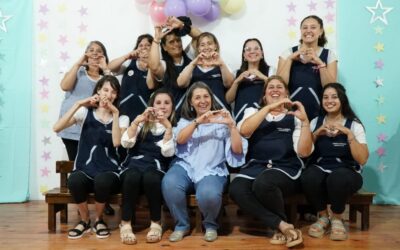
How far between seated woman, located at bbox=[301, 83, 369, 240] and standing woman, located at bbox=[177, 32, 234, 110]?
0.71 m

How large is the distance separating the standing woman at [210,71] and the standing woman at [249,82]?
0.23ft

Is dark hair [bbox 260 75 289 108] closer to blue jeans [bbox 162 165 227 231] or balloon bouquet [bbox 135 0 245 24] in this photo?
blue jeans [bbox 162 165 227 231]

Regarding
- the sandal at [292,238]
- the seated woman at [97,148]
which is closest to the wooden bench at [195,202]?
the seated woman at [97,148]

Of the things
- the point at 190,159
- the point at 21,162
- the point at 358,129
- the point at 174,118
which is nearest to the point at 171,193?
the point at 190,159

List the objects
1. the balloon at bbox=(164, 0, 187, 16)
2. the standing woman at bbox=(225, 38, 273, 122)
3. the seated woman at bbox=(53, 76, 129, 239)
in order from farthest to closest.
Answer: the balloon at bbox=(164, 0, 187, 16) < the standing woman at bbox=(225, 38, 273, 122) < the seated woman at bbox=(53, 76, 129, 239)

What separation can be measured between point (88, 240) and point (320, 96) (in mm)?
1914

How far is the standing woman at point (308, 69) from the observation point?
11.3 feet

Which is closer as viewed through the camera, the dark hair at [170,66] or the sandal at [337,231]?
the sandal at [337,231]

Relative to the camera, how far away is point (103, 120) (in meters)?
3.20

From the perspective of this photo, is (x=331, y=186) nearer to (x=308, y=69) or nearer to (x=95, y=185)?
(x=308, y=69)

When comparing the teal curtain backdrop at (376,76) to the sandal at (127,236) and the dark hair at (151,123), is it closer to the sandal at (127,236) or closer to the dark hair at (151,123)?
the dark hair at (151,123)

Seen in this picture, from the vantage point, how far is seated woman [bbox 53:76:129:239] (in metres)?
3.05

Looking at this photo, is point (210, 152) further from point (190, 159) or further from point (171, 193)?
point (171, 193)

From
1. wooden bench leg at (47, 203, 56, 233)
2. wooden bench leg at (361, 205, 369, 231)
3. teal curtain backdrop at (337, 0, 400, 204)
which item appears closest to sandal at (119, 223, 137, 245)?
wooden bench leg at (47, 203, 56, 233)
